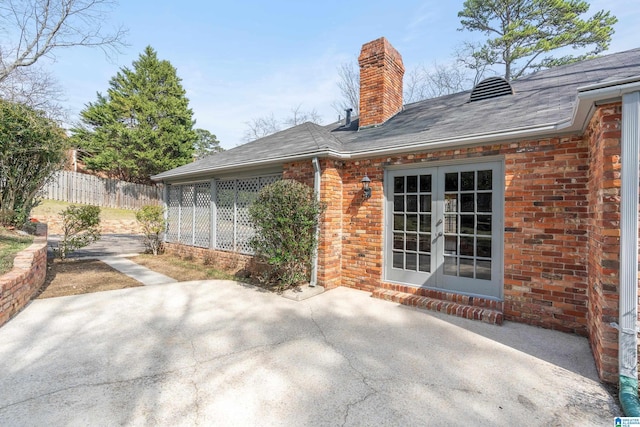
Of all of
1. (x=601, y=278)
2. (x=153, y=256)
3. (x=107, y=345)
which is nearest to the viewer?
(x=601, y=278)

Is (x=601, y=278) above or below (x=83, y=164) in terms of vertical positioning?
below

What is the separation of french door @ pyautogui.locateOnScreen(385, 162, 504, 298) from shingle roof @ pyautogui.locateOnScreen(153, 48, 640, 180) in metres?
0.65

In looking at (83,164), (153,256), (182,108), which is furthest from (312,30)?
(83,164)

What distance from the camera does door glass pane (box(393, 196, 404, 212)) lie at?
5279 mm

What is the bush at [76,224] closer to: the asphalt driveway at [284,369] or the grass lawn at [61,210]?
the asphalt driveway at [284,369]

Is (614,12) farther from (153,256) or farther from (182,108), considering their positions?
(182,108)

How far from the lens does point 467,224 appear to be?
4.58 m

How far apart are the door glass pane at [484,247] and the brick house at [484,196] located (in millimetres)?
15

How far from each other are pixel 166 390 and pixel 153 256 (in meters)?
7.49

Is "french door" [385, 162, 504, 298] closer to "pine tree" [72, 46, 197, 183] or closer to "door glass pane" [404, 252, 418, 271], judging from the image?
"door glass pane" [404, 252, 418, 271]

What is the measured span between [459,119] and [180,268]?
23.5 feet

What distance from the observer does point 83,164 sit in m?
20.9

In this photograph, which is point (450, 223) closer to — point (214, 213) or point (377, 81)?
point (377, 81)

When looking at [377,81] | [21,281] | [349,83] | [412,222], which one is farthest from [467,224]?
[349,83]
